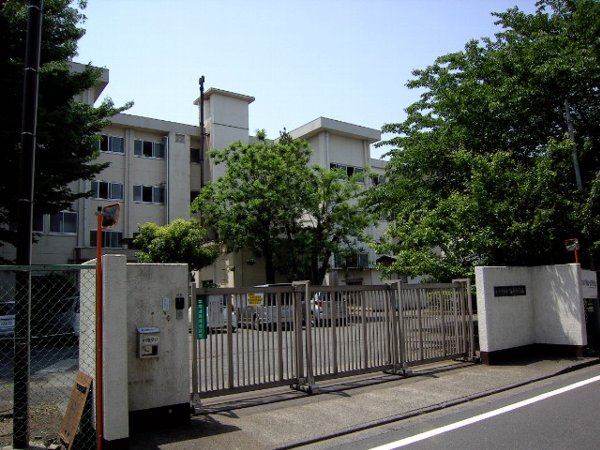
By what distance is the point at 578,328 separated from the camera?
1173 centimetres

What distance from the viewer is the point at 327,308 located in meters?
9.05

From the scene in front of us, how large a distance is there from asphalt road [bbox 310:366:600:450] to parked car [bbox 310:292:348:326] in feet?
7.86

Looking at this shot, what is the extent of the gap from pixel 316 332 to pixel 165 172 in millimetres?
25462

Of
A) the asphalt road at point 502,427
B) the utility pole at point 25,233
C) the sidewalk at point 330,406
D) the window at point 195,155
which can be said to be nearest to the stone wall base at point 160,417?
the sidewalk at point 330,406

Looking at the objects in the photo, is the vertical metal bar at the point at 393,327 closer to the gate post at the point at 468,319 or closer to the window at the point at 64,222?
the gate post at the point at 468,319

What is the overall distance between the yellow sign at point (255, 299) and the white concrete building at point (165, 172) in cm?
2162

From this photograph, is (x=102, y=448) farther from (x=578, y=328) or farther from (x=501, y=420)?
(x=578, y=328)

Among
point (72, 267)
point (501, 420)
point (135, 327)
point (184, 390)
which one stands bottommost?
point (501, 420)

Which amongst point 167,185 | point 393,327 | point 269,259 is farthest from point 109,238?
point 393,327

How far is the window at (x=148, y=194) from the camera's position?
31281 millimetres

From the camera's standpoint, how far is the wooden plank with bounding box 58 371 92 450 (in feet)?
18.3

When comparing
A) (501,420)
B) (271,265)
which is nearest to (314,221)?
(271,265)

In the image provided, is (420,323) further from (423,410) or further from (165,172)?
(165,172)

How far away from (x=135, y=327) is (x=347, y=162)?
30740 mm
